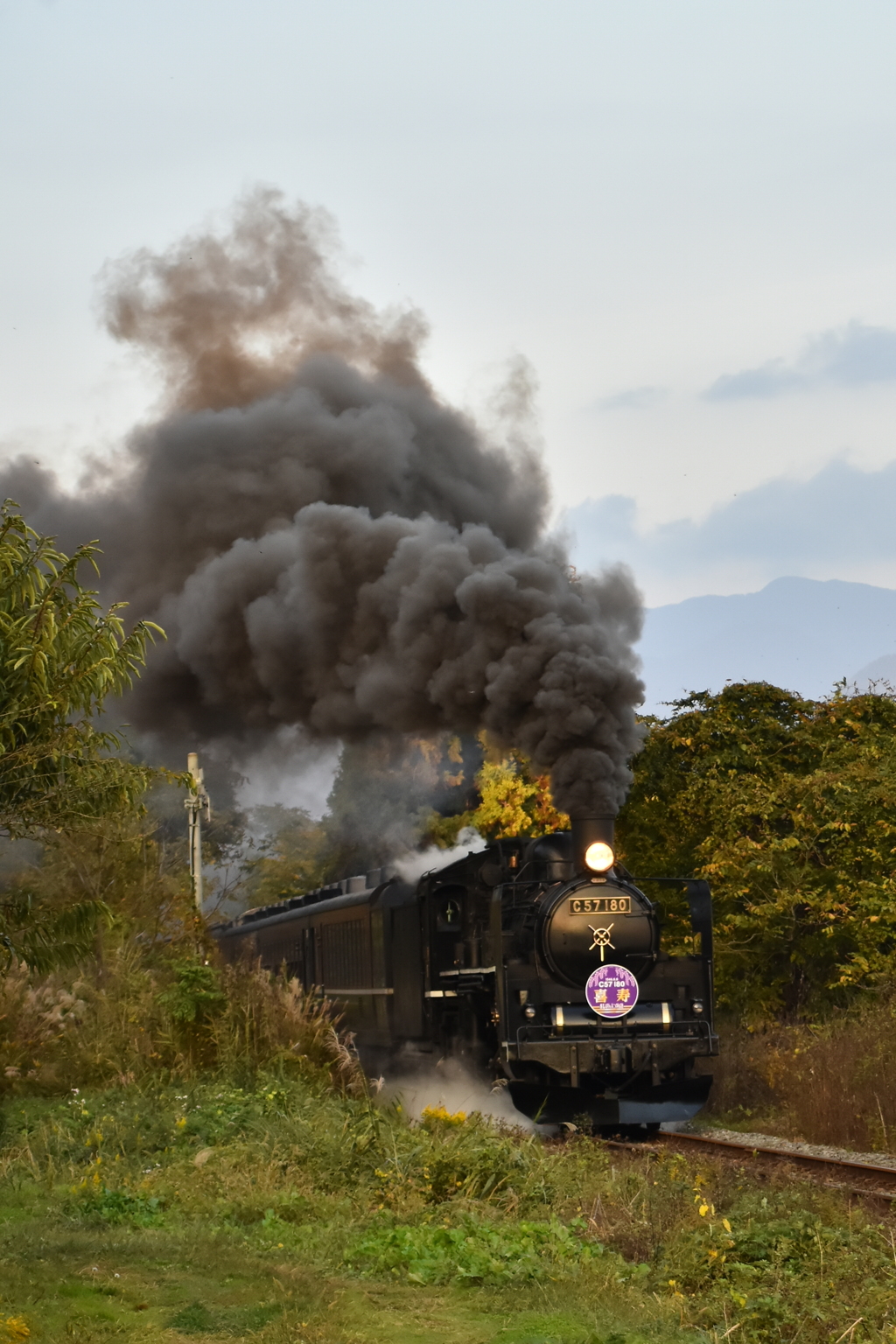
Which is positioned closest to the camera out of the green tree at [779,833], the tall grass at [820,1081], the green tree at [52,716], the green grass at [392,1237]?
the green grass at [392,1237]

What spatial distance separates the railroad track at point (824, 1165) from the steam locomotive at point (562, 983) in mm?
765

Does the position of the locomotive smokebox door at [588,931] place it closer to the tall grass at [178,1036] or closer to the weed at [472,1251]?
the tall grass at [178,1036]

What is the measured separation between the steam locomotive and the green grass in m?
2.51

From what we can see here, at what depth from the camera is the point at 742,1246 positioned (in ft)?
24.5

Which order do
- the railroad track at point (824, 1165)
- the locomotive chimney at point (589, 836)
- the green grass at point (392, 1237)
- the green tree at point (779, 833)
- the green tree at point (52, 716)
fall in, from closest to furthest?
the green grass at point (392, 1237) < the green tree at point (52, 716) < the railroad track at point (824, 1165) < the locomotive chimney at point (589, 836) < the green tree at point (779, 833)

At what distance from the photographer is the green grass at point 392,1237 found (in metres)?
5.97

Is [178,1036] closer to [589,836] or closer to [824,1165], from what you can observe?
[589,836]

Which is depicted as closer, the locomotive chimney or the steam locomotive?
the steam locomotive

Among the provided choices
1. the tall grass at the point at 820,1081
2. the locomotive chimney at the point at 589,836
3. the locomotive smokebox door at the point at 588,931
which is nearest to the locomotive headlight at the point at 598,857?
the locomotive chimney at the point at 589,836

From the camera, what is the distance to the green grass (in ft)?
19.6

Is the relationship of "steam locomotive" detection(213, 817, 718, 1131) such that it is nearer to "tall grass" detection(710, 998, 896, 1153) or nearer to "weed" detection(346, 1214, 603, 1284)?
"tall grass" detection(710, 998, 896, 1153)

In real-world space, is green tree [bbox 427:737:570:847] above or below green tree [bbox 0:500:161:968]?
above

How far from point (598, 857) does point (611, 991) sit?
135 cm

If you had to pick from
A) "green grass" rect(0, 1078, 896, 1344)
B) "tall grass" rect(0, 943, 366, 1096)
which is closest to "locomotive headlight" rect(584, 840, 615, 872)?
"tall grass" rect(0, 943, 366, 1096)
